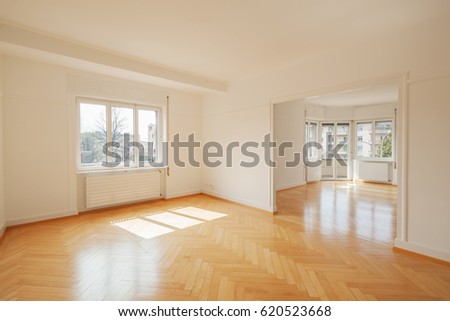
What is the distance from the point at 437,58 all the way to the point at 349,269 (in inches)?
100

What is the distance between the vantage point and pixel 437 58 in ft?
8.50

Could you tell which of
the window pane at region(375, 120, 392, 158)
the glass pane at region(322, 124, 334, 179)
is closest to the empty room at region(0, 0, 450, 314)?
the window pane at region(375, 120, 392, 158)

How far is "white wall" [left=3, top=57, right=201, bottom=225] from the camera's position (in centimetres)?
359

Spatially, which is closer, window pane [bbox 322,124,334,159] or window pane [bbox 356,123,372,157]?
window pane [bbox 356,123,372,157]

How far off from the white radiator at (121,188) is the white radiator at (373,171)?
726 cm

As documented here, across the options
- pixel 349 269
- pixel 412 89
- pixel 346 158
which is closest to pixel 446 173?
pixel 412 89

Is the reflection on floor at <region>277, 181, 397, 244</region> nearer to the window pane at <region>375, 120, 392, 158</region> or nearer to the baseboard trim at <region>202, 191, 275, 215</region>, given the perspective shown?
the baseboard trim at <region>202, 191, 275, 215</region>

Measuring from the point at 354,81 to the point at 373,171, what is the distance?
6170mm

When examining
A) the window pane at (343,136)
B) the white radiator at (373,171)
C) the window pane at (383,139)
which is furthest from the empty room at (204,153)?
the window pane at (343,136)

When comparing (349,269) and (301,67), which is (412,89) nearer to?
(301,67)

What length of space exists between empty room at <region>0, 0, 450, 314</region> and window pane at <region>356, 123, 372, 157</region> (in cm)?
278

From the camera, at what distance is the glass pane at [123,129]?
4.89 metres

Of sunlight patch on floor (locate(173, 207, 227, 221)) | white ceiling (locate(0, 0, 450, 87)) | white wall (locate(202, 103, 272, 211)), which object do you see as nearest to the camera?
white ceiling (locate(0, 0, 450, 87))

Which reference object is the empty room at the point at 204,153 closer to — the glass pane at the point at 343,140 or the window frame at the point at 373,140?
the window frame at the point at 373,140
